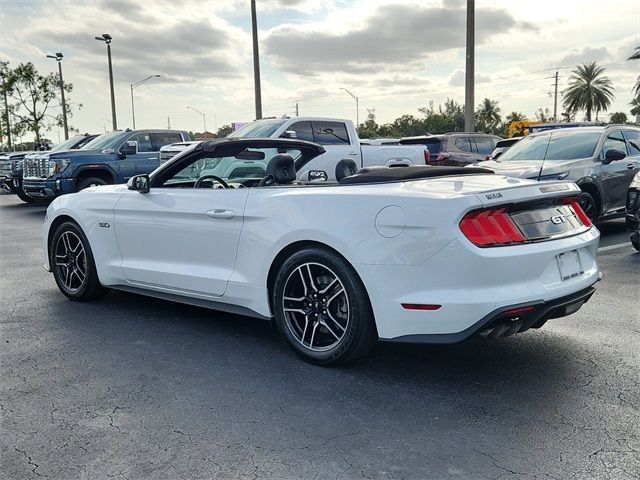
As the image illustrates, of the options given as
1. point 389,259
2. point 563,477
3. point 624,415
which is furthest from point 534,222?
point 563,477

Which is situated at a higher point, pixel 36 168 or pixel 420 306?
pixel 36 168

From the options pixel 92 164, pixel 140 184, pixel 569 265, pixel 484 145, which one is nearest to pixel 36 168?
pixel 92 164

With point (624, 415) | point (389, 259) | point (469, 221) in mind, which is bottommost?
point (624, 415)

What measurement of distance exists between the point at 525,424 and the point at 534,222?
1.22 meters

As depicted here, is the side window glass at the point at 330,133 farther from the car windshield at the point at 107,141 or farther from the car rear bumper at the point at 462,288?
the car rear bumper at the point at 462,288

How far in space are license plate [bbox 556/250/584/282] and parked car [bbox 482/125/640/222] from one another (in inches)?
203

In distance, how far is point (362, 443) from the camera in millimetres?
2988

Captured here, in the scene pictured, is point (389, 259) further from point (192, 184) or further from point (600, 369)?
point (192, 184)

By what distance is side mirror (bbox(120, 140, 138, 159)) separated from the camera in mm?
14922

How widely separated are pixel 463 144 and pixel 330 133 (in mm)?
5283

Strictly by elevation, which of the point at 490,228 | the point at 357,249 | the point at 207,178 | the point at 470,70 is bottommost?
the point at 357,249

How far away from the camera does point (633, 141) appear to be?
10289 mm

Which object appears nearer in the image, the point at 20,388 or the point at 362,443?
the point at 362,443

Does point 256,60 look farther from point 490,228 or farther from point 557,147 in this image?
point 490,228
